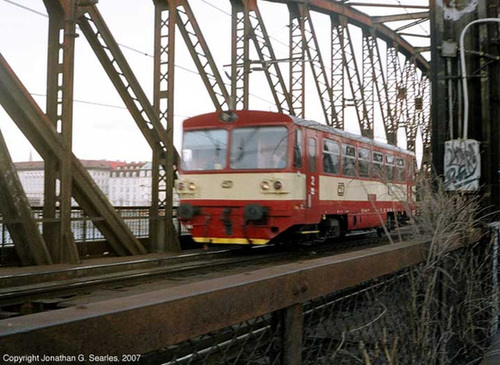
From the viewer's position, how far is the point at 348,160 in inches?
567

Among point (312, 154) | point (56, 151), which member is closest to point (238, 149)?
point (312, 154)

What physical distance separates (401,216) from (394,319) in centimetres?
1514

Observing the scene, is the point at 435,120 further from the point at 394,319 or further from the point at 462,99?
the point at 394,319

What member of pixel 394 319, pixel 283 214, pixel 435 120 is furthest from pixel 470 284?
pixel 283 214

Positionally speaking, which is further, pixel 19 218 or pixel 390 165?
pixel 390 165

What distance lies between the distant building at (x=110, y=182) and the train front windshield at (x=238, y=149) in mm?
1967

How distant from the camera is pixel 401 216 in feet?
58.3

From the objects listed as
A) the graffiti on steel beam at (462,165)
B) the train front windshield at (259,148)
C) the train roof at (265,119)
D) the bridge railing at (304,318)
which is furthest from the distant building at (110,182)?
the bridge railing at (304,318)

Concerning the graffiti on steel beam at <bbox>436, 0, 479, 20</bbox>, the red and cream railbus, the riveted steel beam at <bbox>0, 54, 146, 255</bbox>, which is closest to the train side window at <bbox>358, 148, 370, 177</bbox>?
the red and cream railbus

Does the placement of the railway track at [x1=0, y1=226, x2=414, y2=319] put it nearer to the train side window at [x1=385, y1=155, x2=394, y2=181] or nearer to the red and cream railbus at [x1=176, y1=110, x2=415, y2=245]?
the red and cream railbus at [x1=176, y1=110, x2=415, y2=245]

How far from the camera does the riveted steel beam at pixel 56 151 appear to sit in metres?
9.84

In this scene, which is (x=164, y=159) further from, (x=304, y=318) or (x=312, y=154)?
(x=304, y=318)

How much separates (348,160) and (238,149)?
3422 millimetres

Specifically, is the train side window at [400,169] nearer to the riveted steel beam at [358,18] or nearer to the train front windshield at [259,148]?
the riveted steel beam at [358,18]
